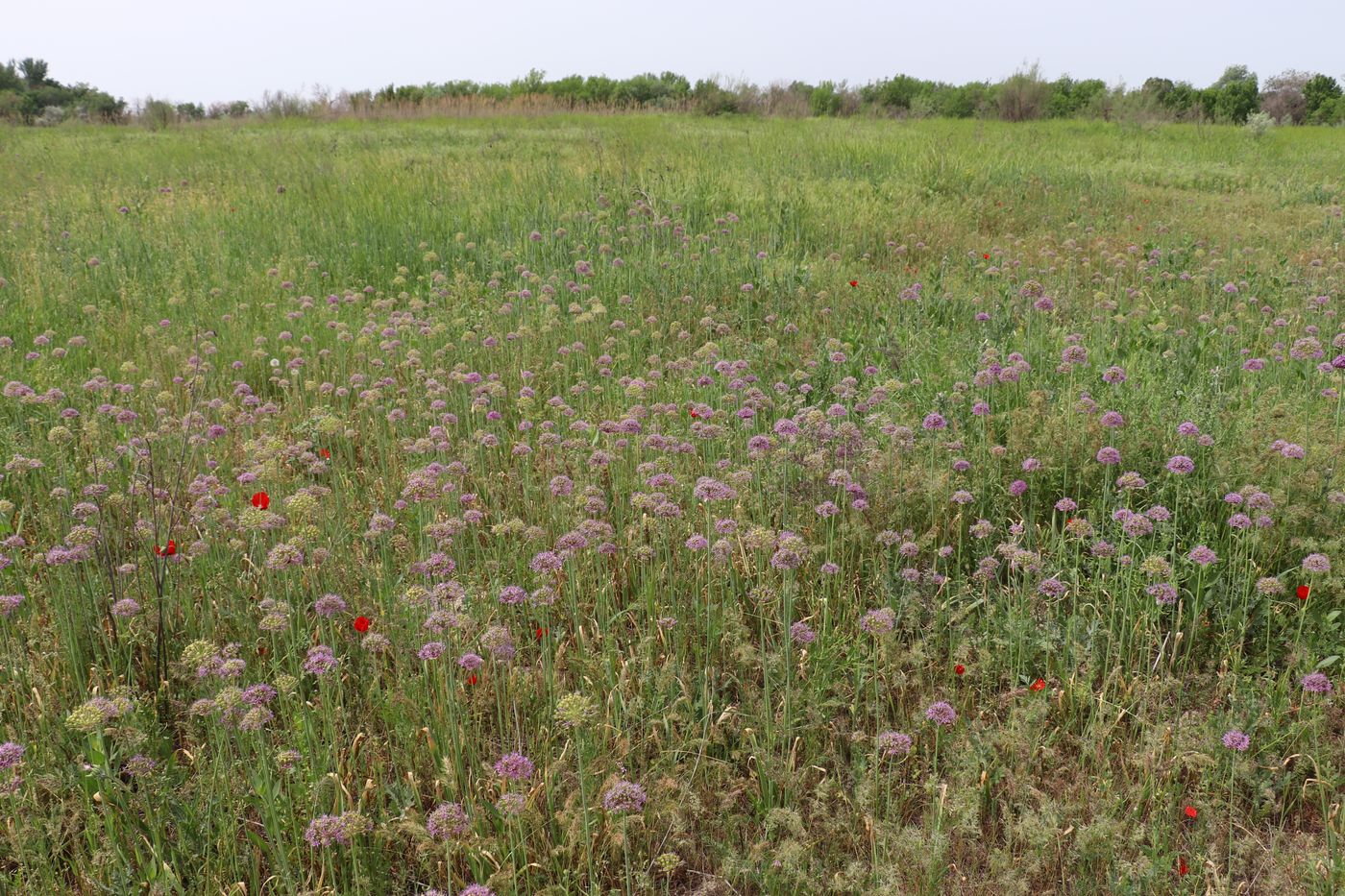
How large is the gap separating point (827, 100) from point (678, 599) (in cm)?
3185

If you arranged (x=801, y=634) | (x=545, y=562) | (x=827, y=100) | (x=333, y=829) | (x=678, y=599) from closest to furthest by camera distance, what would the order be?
(x=333, y=829) < (x=545, y=562) < (x=801, y=634) < (x=678, y=599) < (x=827, y=100)

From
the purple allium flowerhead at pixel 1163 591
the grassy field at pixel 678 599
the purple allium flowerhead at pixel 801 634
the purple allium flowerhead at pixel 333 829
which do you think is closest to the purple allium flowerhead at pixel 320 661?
the grassy field at pixel 678 599

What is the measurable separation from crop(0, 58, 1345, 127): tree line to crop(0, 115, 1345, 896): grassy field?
71.7 feet

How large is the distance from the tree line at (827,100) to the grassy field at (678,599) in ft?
71.7

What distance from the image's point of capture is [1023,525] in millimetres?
3307

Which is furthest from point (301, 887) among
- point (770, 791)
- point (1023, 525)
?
point (1023, 525)

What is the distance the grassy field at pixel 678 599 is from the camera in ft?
7.34

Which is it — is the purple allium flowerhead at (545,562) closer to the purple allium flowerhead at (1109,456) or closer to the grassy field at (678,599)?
the grassy field at (678,599)

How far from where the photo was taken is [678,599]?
10.3 ft

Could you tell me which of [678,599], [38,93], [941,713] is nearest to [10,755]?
[678,599]

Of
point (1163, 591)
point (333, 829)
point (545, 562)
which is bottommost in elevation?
point (333, 829)

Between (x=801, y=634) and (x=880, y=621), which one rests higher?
(x=880, y=621)

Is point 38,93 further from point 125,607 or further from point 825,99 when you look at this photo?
point 125,607

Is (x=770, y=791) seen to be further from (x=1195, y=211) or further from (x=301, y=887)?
(x=1195, y=211)
